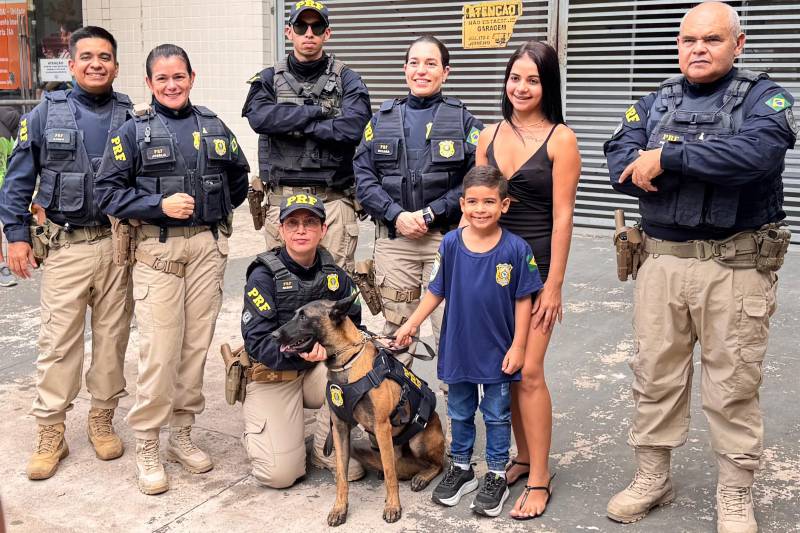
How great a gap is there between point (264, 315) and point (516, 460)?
131 cm

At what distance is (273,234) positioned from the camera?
5.18 meters

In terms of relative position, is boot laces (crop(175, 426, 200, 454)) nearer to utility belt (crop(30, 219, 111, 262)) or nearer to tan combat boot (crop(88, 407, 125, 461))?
tan combat boot (crop(88, 407, 125, 461))

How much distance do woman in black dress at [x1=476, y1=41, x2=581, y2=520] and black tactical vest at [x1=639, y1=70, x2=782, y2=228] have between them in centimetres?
37

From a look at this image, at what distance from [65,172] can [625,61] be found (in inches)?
270

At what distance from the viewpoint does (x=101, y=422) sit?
4473 mm

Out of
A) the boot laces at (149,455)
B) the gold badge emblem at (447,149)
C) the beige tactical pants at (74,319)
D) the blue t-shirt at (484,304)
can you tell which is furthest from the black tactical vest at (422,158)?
the boot laces at (149,455)

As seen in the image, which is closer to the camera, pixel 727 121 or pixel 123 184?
pixel 727 121

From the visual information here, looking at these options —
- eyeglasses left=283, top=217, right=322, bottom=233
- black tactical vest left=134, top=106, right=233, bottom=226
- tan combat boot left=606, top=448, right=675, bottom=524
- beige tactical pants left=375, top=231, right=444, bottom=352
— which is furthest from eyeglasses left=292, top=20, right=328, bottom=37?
tan combat boot left=606, top=448, right=675, bottom=524

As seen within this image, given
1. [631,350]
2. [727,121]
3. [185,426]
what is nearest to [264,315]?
[185,426]

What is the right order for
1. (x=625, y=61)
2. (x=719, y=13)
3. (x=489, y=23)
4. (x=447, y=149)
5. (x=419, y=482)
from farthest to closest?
(x=489, y=23), (x=625, y=61), (x=447, y=149), (x=419, y=482), (x=719, y=13)

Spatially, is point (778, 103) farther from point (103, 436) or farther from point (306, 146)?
point (103, 436)

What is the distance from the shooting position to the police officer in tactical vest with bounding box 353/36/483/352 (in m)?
4.37

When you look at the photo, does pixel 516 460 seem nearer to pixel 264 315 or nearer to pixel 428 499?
pixel 428 499

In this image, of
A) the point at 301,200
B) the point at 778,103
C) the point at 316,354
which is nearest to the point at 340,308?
the point at 316,354
